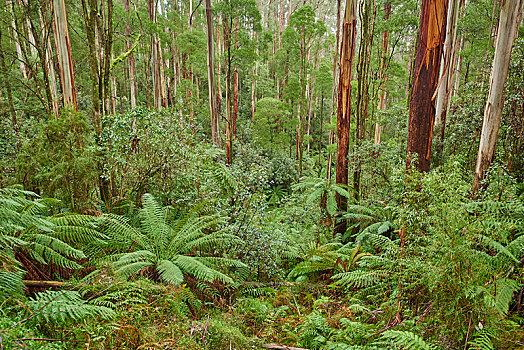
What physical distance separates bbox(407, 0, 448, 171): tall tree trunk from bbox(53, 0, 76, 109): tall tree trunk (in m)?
6.02

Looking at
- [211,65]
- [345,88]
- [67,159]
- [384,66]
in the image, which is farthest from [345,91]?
[384,66]

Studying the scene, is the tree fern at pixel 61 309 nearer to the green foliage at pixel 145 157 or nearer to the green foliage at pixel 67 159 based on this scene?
the green foliage at pixel 67 159

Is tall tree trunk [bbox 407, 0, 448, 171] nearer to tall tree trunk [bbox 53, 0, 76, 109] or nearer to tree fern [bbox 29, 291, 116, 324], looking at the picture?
tree fern [bbox 29, 291, 116, 324]

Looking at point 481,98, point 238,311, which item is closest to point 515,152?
point 481,98

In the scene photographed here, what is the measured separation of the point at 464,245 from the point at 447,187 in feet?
2.00

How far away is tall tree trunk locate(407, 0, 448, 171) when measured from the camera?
Result: 3957 mm

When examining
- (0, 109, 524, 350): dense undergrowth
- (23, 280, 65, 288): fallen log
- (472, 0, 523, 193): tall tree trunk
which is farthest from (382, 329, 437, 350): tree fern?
(472, 0, 523, 193): tall tree trunk

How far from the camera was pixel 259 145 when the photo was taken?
59.8 ft

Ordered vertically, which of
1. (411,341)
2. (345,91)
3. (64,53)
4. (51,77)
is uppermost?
(64,53)

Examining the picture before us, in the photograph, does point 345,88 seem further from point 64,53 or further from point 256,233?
point 64,53

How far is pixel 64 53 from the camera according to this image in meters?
5.66

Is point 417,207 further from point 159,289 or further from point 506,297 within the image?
point 159,289

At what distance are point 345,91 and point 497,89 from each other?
308cm

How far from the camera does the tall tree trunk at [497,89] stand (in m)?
4.95
